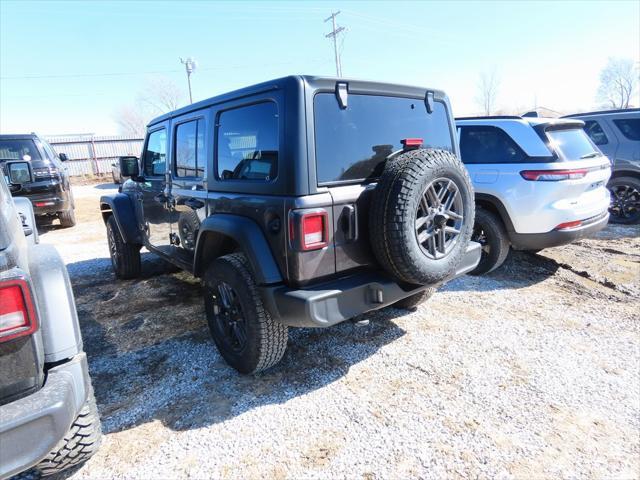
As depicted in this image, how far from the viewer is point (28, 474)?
207 cm

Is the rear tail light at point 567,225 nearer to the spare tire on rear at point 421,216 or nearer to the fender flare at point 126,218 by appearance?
the spare tire on rear at point 421,216

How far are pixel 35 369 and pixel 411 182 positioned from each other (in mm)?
2011

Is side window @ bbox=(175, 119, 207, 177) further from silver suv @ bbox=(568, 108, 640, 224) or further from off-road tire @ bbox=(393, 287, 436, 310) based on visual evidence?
silver suv @ bbox=(568, 108, 640, 224)

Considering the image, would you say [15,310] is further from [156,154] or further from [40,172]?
[40,172]

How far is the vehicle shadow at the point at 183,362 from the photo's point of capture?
2.57 m

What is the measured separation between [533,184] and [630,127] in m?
4.52

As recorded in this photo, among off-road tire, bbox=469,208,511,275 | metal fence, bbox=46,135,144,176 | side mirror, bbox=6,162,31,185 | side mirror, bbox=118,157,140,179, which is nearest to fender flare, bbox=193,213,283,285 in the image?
side mirror, bbox=6,162,31,185

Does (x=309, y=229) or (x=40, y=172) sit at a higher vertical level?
(x=40, y=172)

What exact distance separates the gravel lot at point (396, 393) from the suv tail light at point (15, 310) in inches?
43.5

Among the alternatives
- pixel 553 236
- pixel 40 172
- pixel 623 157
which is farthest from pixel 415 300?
pixel 40 172

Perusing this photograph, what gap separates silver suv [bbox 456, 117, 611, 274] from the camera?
13.3 feet

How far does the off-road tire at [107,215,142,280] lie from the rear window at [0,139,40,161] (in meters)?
3.91

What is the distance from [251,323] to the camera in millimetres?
2602

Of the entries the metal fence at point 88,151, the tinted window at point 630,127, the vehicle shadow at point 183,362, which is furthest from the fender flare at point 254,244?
the metal fence at point 88,151
